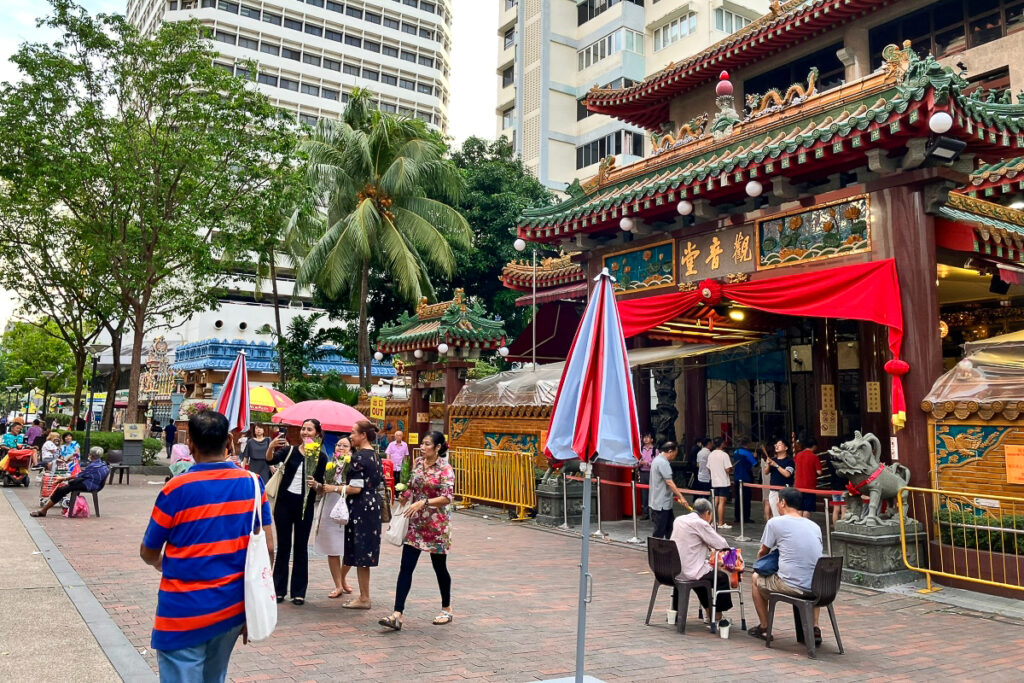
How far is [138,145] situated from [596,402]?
75.6 ft

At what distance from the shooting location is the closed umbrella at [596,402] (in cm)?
529

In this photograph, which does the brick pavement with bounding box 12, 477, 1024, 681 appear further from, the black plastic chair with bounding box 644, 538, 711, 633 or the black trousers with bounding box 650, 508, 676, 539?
the black trousers with bounding box 650, 508, 676, 539

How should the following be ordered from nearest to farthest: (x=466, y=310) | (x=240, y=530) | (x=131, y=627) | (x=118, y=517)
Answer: (x=240, y=530), (x=131, y=627), (x=118, y=517), (x=466, y=310)

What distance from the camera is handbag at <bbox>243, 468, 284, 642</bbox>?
12.1ft

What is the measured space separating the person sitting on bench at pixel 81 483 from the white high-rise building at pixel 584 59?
3327 centimetres

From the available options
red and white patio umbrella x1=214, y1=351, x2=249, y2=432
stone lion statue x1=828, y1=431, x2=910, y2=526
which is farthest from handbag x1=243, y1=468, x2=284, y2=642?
stone lion statue x1=828, y1=431, x2=910, y2=526

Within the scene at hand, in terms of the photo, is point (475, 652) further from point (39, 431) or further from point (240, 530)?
point (39, 431)

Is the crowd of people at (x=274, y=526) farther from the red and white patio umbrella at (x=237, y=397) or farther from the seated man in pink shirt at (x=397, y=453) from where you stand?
the seated man in pink shirt at (x=397, y=453)

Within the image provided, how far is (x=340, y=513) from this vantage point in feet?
24.5

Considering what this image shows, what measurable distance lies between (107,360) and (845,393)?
153 ft

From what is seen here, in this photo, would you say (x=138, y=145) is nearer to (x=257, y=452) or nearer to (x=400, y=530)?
(x=257, y=452)

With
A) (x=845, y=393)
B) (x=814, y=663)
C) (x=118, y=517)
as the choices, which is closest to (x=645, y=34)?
(x=845, y=393)

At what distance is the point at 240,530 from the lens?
12.8 feet

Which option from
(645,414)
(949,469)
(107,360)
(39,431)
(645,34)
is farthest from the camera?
(107,360)
